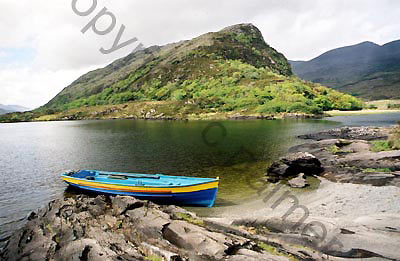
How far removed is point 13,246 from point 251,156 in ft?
128

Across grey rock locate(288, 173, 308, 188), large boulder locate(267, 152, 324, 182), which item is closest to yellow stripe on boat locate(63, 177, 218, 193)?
grey rock locate(288, 173, 308, 188)

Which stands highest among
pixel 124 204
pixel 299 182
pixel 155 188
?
pixel 124 204

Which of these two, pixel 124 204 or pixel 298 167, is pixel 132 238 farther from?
pixel 298 167

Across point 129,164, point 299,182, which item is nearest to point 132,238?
point 299,182

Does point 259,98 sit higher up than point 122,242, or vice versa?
point 259,98

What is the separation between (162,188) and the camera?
84.7 feet

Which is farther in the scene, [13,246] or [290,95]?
[290,95]

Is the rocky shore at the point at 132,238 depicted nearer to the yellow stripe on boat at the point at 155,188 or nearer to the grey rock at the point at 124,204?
the grey rock at the point at 124,204

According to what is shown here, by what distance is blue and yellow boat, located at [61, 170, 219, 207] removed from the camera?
2528 cm

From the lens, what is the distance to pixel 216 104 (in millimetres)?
182000

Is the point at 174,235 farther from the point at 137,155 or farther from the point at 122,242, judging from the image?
the point at 137,155

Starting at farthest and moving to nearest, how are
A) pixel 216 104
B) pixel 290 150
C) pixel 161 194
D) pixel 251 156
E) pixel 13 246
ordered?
1. pixel 216 104
2. pixel 290 150
3. pixel 251 156
4. pixel 161 194
5. pixel 13 246

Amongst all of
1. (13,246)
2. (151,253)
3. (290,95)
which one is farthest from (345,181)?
(290,95)

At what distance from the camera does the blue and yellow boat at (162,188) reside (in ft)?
82.9
